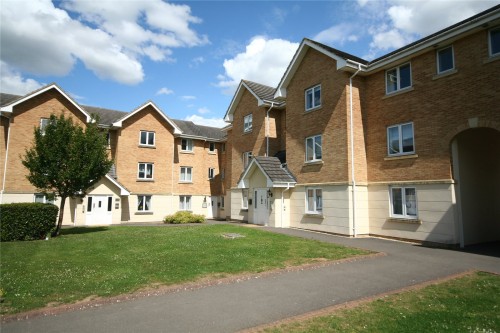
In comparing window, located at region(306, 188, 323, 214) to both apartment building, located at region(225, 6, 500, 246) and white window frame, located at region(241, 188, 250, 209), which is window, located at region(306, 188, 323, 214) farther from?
white window frame, located at region(241, 188, 250, 209)

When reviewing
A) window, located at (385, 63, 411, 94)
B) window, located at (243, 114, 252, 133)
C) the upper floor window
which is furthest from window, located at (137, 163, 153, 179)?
window, located at (385, 63, 411, 94)

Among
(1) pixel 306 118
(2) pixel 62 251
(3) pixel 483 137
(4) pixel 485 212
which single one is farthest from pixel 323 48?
(2) pixel 62 251

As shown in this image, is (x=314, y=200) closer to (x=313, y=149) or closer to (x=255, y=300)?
(x=313, y=149)

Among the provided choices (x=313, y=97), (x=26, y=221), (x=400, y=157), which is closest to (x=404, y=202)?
(x=400, y=157)

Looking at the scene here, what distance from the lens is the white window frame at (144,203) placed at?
29594 mm

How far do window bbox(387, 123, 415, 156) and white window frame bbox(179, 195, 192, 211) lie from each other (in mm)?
21571

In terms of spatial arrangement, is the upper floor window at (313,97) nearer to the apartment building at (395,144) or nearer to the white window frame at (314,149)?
the apartment building at (395,144)

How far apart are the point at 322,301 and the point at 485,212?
39.6ft

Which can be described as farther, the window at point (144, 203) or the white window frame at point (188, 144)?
the white window frame at point (188, 144)

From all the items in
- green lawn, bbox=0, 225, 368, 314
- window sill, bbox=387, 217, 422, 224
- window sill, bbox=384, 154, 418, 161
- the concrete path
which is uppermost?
window sill, bbox=384, 154, 418, 161

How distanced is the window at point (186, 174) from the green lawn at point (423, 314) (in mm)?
27610

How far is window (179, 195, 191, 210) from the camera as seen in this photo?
107 feet

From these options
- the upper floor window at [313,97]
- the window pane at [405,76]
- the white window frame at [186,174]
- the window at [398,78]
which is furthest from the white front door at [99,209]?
the window pane at [405,76]

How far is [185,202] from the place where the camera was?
32.7 metres
